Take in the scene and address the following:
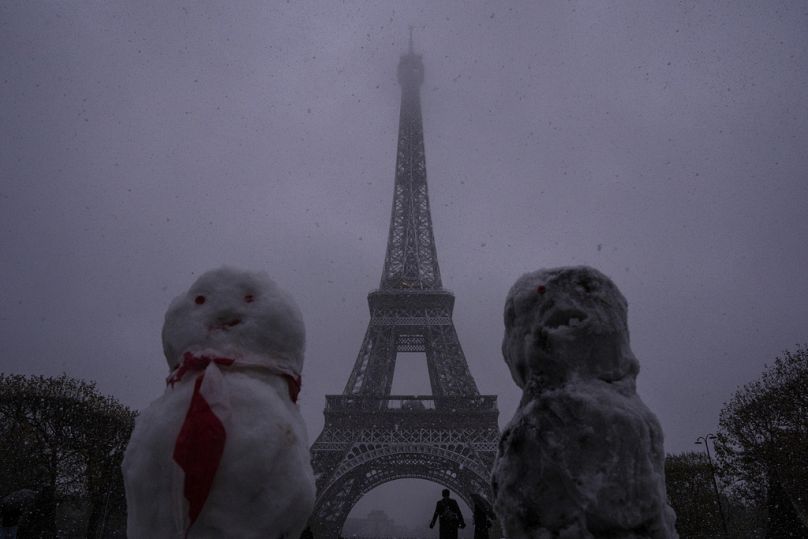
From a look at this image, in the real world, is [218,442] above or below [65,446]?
below

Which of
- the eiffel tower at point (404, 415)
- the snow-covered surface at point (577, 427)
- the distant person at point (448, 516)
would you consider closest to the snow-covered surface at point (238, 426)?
the snow-covered surface at point (577, 427)

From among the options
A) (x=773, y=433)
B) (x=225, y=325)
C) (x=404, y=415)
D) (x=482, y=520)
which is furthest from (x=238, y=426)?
(x=404, y=415)

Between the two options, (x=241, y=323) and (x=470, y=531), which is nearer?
(x=241, y=323)

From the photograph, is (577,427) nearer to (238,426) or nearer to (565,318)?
(565,318)

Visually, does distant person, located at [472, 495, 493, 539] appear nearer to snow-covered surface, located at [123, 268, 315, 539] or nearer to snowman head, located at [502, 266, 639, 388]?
snowman head, located at [502, 266, 639, 388]

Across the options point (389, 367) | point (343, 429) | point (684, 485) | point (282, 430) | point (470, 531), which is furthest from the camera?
point (470, 531)

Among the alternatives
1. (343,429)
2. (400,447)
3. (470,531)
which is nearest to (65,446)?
(343,429)

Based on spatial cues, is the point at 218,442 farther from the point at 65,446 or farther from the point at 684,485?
the point at 684,485
